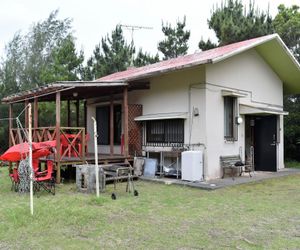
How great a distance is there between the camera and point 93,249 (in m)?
4.27

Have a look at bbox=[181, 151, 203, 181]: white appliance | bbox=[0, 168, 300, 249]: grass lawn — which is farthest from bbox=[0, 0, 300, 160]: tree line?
bbox=[0, 168, 300, 249]: grass lawn

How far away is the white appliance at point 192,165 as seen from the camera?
9665 mm

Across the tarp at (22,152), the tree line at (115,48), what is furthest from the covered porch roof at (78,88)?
the tree line at (115,48)

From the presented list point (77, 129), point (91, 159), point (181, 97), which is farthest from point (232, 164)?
point (77, 129)

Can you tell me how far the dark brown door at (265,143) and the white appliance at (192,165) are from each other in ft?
12.9

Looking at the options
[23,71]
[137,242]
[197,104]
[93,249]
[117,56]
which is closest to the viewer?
[93,249]

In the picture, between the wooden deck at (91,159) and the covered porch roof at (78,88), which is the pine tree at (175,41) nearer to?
the covered porch roof at (78,88)

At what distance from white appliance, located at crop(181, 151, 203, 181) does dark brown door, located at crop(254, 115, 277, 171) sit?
12.9ft

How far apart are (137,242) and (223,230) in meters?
1.35

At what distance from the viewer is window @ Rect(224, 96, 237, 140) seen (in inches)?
434

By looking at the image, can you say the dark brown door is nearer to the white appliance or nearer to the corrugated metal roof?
the corrugated metal roof

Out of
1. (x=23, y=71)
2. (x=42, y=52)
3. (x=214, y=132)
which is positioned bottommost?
(x=214, y=132)

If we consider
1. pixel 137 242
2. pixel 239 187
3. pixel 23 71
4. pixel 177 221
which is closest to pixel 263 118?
pixel 239 187

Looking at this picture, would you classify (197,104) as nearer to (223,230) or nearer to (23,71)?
(223,230)
